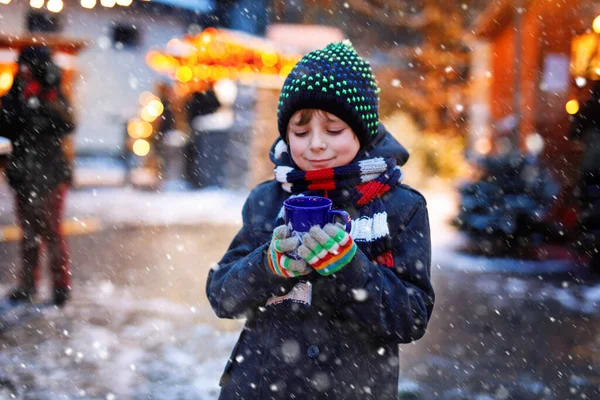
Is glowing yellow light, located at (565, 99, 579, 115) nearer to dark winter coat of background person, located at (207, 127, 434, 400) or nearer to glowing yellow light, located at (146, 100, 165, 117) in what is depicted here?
dark winter coat of background person, located at (207, 127, 434, 400)

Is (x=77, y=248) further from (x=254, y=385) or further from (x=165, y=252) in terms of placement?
(x=254, y=385)

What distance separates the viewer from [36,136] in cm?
535

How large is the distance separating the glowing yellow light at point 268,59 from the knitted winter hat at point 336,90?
11061 millimetres

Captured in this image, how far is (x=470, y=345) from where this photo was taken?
4734 millimetres

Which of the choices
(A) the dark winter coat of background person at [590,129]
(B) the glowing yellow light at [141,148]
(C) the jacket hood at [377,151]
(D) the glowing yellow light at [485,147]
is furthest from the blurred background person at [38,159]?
(B) the glowing yellow light at [141,148]

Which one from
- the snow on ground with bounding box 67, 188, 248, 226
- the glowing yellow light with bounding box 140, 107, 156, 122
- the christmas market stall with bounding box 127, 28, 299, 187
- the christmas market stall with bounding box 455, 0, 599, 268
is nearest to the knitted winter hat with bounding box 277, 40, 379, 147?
the christmas market stall with bounding box 455, 0, 599, 268

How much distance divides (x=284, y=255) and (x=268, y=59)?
11728mm

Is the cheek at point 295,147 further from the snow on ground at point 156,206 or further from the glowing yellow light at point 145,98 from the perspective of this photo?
the glowing yellow light at point 145,98

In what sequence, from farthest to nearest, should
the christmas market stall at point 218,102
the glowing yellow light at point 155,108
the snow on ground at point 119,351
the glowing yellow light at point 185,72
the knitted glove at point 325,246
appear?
the glowing yellow light at point 155,108 → the glowing yellow light at point 185,72 → the christmas market stall at point 218,102 → the snow on ground at point 119,351 → the knitted glove at point 325,246

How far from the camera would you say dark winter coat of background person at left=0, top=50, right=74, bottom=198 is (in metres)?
5.18

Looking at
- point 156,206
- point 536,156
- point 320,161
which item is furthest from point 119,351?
point 156,206

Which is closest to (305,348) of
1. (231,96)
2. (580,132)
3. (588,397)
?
Answer: (588,397)

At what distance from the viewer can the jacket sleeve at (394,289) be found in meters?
1.72

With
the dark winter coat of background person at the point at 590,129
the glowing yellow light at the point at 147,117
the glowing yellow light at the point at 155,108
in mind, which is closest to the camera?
the dark winter coat of background person at the point at 590,129
